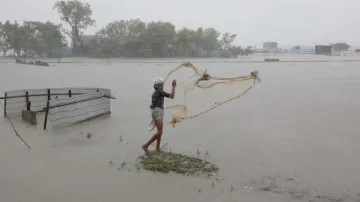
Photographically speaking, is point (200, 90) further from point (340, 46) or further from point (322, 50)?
point (340, 46)

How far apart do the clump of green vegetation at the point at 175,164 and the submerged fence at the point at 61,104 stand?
300 cm

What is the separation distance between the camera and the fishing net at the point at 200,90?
777cm

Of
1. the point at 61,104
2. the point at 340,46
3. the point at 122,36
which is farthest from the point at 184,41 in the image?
the point at 340,46

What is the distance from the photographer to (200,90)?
26.7 ft

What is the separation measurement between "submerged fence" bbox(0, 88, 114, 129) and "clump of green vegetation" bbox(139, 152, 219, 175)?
3.00 m

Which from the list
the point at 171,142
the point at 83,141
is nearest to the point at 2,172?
the point at 83,141

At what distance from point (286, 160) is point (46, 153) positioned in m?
4.56

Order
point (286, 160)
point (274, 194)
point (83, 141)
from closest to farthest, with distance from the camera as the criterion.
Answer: point (274, 194) < point (286, 160) < point (83, 141)

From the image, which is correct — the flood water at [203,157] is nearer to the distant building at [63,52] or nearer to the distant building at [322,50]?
the distant building at [63,52]

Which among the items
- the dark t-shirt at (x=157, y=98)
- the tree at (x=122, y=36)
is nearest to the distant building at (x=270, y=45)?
the tree at (x=122, y=36)

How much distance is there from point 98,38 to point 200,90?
162 ft

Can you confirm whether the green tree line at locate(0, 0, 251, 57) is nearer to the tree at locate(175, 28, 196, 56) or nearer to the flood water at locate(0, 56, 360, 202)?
the tree at locate(175, 28, 196, 56)

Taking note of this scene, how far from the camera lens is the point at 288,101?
14680 millimetres

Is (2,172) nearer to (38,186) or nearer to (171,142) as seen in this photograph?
(38,186)
